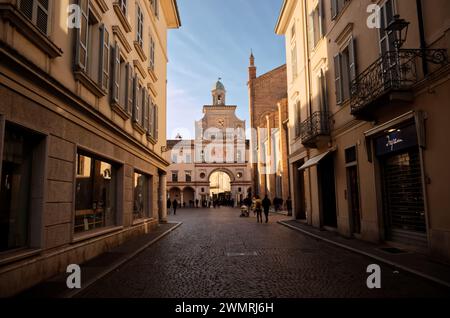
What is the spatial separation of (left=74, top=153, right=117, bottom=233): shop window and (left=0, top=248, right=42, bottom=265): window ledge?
257 centimetres

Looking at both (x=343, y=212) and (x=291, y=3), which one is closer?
(x=343, y=212)

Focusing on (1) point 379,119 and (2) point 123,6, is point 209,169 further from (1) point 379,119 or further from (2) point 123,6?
(1) point 379,119

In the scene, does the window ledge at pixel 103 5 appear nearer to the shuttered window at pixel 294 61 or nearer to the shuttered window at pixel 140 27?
the shuttered window at pixel 140 27

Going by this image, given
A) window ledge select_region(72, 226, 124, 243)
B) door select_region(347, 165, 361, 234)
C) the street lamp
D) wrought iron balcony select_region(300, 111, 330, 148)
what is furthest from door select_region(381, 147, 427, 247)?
window ledge select_region(72, 226, 124, 243)

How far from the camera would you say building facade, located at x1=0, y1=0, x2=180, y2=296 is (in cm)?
601

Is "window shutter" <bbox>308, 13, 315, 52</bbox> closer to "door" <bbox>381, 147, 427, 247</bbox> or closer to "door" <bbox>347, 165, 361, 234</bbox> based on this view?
"door" <bbox>347, 165, 361, 234</bbox>

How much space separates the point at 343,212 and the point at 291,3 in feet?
44.3

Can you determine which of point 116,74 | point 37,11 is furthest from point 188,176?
point 37,11

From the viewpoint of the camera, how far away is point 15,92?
588 centimetres

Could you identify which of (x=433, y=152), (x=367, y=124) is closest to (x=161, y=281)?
(x=433, y=152)

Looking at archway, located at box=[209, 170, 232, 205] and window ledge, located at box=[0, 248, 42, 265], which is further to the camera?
archway, located at box=[209, 170, 232, 205]

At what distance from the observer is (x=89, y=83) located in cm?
899

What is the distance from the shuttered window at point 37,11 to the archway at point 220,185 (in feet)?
199
